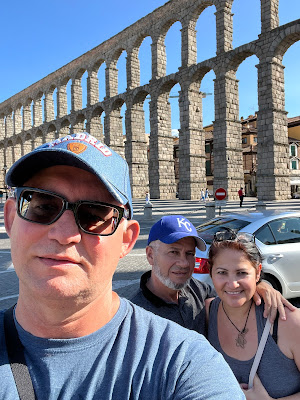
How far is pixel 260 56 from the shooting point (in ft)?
77.6

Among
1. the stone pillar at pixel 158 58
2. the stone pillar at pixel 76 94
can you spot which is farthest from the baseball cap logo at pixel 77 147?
the stone pillar at pixel 76 94

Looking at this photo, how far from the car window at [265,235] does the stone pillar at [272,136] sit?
18316 mm

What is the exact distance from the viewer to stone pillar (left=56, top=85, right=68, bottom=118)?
1745 inches

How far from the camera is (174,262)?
239 cm

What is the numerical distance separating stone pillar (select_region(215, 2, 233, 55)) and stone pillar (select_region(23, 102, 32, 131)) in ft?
110

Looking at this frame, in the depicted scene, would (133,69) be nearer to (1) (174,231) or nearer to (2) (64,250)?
(1) (174,231)

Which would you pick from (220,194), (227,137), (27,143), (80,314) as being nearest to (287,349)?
(80,314)

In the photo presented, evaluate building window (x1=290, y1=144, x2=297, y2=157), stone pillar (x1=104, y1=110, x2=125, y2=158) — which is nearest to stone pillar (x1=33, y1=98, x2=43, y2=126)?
stone pillar (x1=104, y1=110, x2=125, y2=158)

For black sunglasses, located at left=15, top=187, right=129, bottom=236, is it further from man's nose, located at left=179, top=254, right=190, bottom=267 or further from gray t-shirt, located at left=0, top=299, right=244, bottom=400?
man's nose, located at left=179, top=254, right=190, bottom=267

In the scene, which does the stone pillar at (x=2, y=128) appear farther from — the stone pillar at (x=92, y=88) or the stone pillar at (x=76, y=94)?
the stone pillar at (x=92, y=88)

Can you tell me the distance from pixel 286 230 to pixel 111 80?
34.3 metres

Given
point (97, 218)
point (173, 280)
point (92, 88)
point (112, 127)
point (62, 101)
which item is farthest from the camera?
point (62, 101)

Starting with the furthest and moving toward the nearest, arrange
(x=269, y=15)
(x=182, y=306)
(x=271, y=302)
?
(x=269, y=15) < (x=182, y=306) < (x=271, y=302)

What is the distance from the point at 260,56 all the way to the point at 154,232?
24364 millimetres
